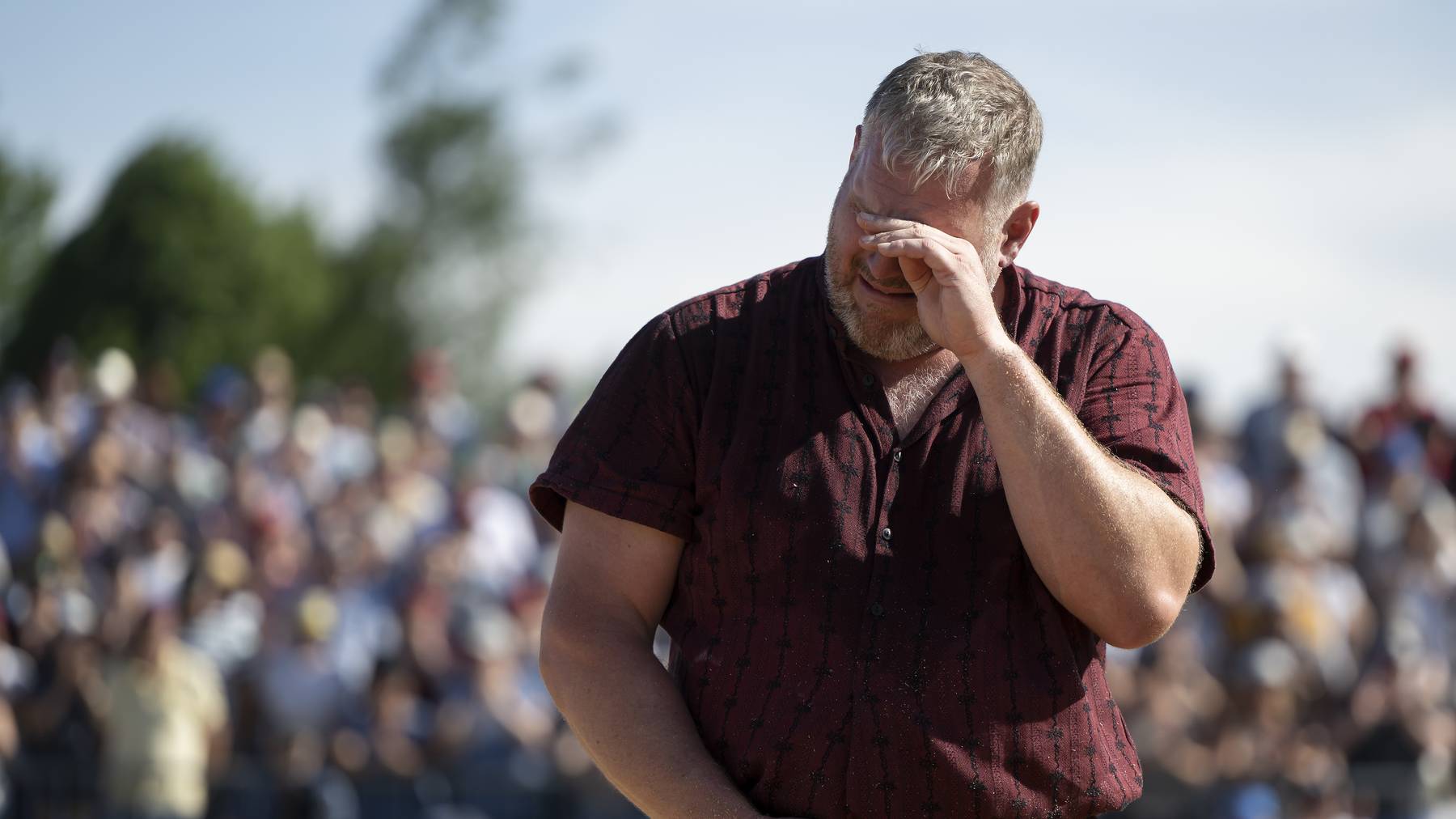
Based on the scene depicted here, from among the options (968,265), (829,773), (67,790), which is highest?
(968,265)

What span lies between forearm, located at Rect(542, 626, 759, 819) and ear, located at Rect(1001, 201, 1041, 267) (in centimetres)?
85

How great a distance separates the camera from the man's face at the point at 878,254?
2441 millimetres

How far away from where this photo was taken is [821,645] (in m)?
2.41

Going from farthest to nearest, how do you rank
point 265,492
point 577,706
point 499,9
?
point 499,9 → point 265,492 → point 577,706

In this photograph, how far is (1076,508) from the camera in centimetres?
229

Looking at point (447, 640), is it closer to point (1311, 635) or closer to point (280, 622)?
point (280, 622)

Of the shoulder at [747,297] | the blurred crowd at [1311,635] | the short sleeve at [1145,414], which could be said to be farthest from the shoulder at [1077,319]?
the blurred crowd at [1311,635]

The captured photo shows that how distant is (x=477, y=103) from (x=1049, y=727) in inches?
1513

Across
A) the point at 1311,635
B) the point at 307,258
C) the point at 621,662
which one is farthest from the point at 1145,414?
the point at 307,258

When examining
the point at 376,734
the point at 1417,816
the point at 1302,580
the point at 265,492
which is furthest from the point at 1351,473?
the point at 265,492

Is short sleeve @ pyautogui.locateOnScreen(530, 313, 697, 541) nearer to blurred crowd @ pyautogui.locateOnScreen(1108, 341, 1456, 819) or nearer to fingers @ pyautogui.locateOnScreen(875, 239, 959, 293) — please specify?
fingers @ pyautogui.locateOnScreen(875, 239, 959, 293)

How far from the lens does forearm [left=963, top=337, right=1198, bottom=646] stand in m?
2.29

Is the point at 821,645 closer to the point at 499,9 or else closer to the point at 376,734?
the point at 376,734

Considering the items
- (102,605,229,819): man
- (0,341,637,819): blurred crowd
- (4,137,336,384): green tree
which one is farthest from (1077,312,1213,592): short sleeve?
(4,137,336,384): green tree
